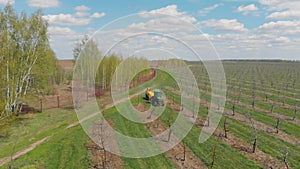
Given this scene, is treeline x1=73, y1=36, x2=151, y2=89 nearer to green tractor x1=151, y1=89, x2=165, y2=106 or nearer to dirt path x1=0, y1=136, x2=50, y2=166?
green tractor x1=151, y1=89, x2=165, y2=106

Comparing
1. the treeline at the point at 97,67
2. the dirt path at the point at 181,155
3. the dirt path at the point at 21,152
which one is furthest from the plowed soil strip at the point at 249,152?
the treeline at the point at 97,67

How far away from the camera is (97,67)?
36.8m

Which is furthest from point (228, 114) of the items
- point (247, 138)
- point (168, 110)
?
point (247, 138)

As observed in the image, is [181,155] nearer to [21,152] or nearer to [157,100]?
[21,152]

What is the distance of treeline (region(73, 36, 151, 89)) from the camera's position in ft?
123

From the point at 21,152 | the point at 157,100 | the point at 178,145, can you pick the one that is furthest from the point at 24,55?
the point at 178,145

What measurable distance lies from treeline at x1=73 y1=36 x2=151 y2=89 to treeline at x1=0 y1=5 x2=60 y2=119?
9.29m

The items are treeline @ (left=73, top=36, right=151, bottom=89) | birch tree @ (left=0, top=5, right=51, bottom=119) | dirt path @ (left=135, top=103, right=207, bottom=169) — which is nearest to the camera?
dirt path @ (left=135, top=103, right=207, bottom=169)

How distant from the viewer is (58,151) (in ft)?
50.9

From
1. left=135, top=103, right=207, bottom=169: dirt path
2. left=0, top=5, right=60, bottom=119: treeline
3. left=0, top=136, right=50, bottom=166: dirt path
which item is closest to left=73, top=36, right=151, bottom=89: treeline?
left=0, top=5, right=60, bottom=119: treeline

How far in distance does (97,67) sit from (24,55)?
43.3 ft

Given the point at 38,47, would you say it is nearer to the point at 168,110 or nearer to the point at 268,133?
the point at 168,110

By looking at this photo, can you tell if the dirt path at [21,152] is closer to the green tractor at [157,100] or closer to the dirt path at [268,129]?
the green tractor at [157,100]

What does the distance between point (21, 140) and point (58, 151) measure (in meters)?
4.39
